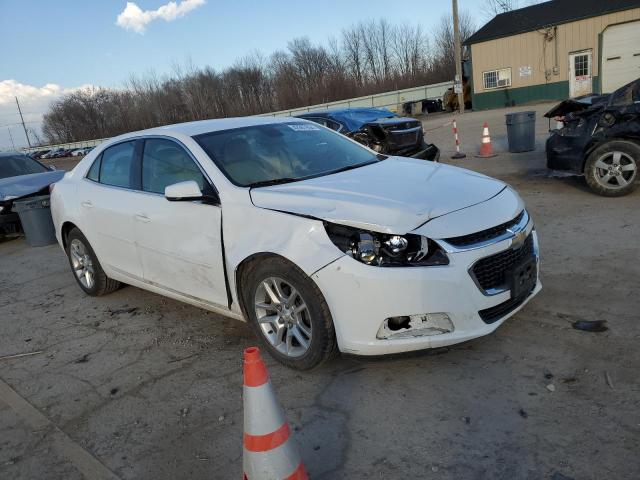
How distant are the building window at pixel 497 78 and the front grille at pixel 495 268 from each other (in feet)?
98.5

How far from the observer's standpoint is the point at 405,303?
2.85m

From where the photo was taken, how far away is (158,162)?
4.22 meters

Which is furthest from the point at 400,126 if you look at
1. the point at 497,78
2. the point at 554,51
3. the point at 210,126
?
the point at 497,78

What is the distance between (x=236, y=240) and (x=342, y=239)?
31.3 inches

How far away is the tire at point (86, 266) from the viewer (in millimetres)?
5160

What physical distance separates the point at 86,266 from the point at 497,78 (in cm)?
2995

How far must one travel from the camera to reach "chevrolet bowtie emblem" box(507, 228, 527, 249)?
124 inches

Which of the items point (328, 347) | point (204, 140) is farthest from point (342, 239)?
point (204, 140)

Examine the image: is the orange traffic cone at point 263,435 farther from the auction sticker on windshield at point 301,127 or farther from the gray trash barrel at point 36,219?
the gray trash barrel at point 36,219

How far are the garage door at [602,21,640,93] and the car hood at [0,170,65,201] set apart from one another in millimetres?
26819

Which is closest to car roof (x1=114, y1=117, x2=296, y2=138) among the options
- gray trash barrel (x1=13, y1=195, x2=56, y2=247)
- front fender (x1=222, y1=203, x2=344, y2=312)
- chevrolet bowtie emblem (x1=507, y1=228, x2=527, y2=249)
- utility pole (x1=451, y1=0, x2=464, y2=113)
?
front fender (x1=222, y1=203, x2=344, y2=312)

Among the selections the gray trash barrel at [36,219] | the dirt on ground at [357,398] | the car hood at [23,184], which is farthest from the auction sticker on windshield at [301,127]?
the car hood at [23,184]

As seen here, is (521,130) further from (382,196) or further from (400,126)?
(382,196)

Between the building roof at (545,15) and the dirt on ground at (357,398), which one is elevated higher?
the building roof at (545,15)
